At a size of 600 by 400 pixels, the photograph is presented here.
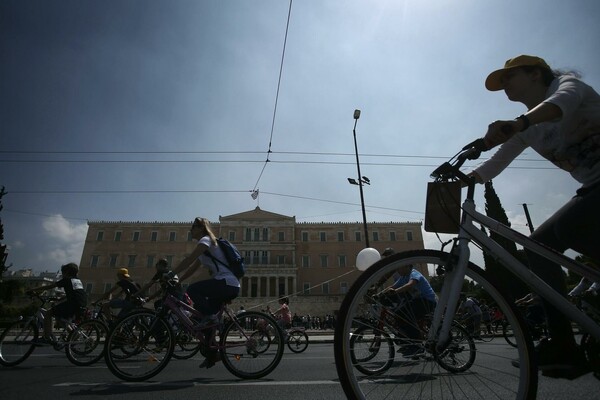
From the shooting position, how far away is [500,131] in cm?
154

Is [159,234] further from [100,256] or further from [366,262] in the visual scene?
[366,262]

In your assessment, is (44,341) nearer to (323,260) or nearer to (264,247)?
(264,247)

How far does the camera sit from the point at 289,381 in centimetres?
331

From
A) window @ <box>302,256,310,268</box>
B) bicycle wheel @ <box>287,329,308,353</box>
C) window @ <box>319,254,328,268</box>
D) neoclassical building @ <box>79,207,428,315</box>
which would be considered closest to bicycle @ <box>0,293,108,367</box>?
bicycle wheel @ <box>287,329,308,353</box>

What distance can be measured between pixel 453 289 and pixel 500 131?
777 mm

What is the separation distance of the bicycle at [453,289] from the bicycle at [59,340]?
4853 millimetres

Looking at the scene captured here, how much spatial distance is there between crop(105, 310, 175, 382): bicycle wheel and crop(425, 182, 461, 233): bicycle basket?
2.88m

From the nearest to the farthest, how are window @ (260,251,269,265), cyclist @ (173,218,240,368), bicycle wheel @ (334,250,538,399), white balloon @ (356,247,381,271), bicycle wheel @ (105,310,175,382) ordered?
bicycle wheel @ (334,250,538,399) < bicycle wheel @ (105,310,175,382) < cyclist @ (173,218,240,368) < white balloon @ (356,247,381,271) < window @ (260,251,269,265)

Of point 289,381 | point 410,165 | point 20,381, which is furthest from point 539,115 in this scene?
point 410,165

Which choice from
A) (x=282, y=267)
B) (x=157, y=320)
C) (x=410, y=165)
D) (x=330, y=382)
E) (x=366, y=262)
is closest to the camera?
(x=330, y=382)

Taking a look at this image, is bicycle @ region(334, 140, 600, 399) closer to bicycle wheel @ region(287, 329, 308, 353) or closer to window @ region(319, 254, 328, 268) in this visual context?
bicycle wheel @ region(287, 329, 308, 353)

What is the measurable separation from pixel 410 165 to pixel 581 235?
1391 cm

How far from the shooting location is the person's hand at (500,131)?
151cm

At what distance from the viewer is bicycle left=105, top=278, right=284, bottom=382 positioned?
335cm
